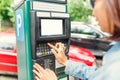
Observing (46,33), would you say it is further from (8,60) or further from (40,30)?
(8,60)

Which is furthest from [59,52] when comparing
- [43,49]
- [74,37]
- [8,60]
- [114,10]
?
[74,37]

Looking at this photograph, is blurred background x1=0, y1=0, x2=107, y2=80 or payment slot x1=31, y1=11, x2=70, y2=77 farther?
blurred background x1=0, y1=0, x2=107, y2=80

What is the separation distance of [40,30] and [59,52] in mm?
265

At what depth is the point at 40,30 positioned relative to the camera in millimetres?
2352

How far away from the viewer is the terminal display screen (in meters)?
2.38

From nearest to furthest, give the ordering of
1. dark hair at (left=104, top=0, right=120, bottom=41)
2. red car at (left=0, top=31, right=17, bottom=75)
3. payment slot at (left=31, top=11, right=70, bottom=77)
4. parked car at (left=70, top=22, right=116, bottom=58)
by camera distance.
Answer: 1. dark hair at (left=104, top=0, right=120, bottom=41)
2. payment slot at (left=31, top=11, right=70, bottom=77)
3. red car at (left=0, top=31, right=17, bottom=75)
4. parked car at (left=70, top=22, right=116, bottom=58)

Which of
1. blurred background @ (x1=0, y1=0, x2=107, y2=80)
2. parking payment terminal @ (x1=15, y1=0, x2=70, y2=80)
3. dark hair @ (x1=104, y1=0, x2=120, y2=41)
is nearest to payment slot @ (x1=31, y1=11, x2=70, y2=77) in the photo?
parking payment terminal @ (x1=15, y1=0, x2=70, y2=80)

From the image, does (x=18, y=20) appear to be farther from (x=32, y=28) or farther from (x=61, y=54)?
(x=61, y=54)

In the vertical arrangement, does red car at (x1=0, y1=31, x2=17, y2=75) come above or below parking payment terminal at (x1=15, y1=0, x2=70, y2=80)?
below

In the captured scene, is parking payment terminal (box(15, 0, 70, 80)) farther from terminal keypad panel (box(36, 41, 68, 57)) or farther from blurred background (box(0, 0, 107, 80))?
blurred background (box(0, 0, 107, 80))

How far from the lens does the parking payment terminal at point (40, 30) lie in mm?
2357

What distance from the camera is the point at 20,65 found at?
110 inches

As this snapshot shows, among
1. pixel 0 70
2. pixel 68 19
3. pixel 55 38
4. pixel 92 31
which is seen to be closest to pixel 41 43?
pixel 55 38

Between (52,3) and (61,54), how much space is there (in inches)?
19.4
